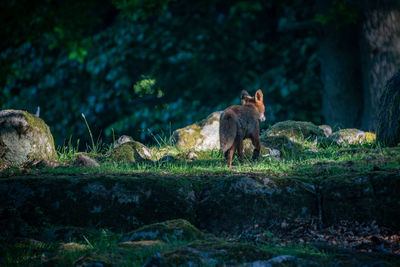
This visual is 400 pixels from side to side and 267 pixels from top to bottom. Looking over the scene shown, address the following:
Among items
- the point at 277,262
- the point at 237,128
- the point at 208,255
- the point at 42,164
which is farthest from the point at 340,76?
the point at 208,255

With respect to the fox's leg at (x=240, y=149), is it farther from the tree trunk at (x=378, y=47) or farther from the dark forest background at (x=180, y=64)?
the tree trunk at (x=378, y=47)

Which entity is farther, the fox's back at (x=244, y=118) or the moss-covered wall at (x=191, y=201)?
the fox's back at (x=244, y=118)

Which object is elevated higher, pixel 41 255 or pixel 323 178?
pixel 323 178

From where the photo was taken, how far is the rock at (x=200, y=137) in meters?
9.95

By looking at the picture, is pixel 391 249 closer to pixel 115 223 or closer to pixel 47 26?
pixel 115 223

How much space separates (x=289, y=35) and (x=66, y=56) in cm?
694

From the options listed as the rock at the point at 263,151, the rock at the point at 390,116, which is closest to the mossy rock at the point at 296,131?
the rock at the point at 263,151

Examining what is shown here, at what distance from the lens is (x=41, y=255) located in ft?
15.1

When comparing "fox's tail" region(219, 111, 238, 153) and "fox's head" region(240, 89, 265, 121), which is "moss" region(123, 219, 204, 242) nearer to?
"fox's tail" region(219, 111, 238, 153)

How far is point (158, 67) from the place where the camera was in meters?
13.7

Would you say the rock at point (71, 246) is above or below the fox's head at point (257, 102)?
below

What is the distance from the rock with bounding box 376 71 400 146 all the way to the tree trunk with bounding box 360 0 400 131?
341 centimetres

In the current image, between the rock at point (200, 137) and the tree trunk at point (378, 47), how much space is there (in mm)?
4805

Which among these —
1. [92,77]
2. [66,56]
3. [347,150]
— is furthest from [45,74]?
[347,150]
